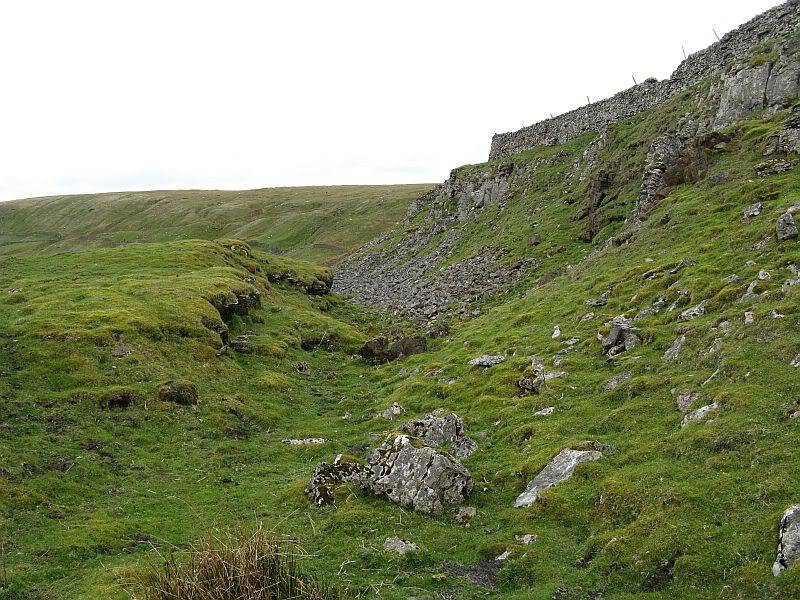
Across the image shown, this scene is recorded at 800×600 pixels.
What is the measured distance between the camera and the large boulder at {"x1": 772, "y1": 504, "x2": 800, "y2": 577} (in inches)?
515

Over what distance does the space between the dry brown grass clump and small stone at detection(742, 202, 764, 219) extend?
38.4m

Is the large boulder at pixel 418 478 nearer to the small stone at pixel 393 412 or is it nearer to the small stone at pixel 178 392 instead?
the small stone at pixel 393 412

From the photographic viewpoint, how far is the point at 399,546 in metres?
19.8

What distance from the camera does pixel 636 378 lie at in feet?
87.1

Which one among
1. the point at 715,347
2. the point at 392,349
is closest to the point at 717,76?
the point at 392,349

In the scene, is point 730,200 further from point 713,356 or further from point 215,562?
point 215,562

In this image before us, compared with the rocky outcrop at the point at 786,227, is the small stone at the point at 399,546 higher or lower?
lower

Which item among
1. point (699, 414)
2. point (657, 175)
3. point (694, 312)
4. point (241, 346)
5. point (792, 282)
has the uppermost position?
point (657, 175)

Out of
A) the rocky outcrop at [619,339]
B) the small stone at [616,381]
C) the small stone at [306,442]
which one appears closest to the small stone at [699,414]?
the small stone at [616,381]

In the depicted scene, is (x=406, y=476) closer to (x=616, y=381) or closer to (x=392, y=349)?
(x=616, y=381)

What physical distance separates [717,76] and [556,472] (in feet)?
204

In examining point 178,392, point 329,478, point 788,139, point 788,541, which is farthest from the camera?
point 788,139

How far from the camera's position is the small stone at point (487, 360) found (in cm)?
3850

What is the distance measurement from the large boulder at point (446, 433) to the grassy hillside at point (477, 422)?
3.44 ft
